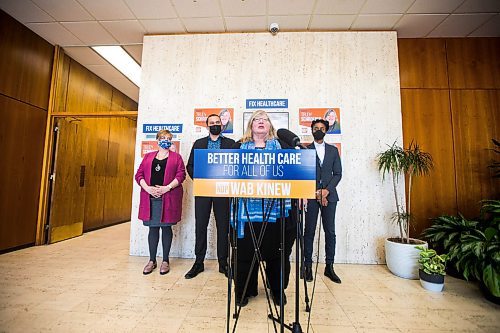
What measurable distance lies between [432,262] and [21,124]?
18.7 ft

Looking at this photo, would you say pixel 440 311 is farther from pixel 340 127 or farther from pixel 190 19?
pixel 190 19

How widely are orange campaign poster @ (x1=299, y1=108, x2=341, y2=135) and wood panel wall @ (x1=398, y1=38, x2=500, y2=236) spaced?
1039mm

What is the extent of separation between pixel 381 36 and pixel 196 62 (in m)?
2.80

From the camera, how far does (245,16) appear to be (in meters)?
3.38

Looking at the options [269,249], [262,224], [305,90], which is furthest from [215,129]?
[305,90]

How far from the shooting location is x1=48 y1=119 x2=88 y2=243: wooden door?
4.13 meters

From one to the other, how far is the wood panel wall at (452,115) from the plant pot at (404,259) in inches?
31.8

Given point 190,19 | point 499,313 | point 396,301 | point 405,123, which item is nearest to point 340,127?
point 405,123

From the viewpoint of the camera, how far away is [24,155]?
371 centimetres

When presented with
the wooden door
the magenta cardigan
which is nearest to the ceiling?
the wooden door

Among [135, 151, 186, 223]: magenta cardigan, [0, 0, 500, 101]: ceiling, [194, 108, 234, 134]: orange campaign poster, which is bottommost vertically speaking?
[135, 151, 186, 223]: magenta cardigan

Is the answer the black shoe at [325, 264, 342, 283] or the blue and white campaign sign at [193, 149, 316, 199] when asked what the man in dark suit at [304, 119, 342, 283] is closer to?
the black shoe at [325, 264, 342, 283]

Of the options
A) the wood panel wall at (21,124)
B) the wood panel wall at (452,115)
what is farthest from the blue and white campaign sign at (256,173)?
the wood panel wall at (21,124)

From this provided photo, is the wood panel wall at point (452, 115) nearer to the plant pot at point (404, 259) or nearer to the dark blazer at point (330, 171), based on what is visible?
the plant pot at point (404, 259)
